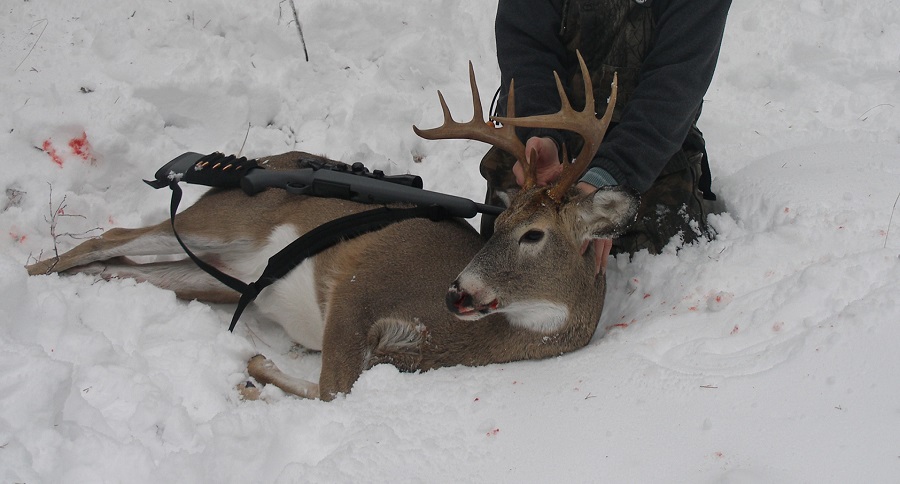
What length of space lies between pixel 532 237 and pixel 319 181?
1.24 m

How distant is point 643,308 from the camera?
12.2 ft

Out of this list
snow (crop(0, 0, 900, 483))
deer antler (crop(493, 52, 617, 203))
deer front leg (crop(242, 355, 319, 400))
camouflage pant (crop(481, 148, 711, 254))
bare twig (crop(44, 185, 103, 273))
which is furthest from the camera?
bare twig (crop(44, 185, 103, 273))

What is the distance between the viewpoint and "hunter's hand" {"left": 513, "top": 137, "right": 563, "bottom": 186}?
3721 mm

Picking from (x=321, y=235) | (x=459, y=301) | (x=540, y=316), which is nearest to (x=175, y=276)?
(x=321, y=235)

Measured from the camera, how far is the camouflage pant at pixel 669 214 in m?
4.09

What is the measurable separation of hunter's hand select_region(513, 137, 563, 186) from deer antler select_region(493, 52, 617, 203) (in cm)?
36

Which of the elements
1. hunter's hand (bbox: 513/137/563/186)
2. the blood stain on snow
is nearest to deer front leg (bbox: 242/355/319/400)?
hunter's hand (bbox: 513/137/563/186)

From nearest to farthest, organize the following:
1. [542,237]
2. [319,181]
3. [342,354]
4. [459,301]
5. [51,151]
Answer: [459,301], [542,237], [342,354], [319,181], [51,151]

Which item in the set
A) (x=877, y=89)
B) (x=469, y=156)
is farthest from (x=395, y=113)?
(x=877, y=89)

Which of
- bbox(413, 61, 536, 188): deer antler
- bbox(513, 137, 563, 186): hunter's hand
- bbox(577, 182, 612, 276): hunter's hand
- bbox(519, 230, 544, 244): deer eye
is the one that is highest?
bbox(413, 61, 536, 188): deer antler

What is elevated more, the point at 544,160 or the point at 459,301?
the point at 544,160

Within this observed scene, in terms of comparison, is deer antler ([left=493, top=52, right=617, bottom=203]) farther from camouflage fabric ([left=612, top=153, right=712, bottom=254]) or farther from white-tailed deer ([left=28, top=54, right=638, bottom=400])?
camouflage fabric ([left=612, top=153, right=712, bottom=254])

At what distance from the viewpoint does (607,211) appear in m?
3.23

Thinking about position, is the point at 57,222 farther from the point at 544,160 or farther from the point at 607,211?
the point at 607,211
